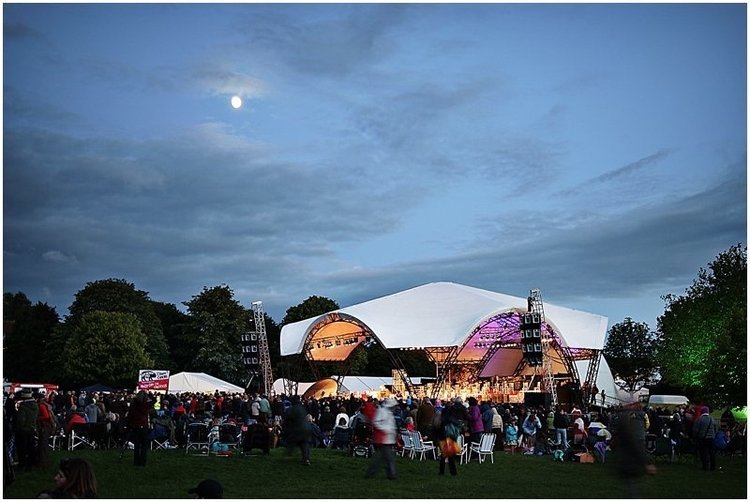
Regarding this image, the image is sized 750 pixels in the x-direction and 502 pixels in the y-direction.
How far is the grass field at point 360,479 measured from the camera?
416 inches

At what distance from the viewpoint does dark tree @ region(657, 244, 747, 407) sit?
22453mm

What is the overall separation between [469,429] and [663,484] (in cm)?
494

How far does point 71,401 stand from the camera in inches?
867

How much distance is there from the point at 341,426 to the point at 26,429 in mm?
8171

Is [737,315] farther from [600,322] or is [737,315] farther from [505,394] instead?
[600,322]

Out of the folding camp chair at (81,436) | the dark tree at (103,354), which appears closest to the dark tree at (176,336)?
the dark tree at (103,354)

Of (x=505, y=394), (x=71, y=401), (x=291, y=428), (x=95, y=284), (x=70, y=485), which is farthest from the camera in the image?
(x=95, y=284)

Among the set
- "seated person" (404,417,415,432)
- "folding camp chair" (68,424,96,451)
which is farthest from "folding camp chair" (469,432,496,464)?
"folding camp chair" (68,424,96,451)

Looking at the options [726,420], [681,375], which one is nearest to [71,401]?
[726,420]

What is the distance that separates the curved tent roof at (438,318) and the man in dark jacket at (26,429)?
25.3 m

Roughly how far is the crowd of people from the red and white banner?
0.44 m

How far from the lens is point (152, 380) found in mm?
24312

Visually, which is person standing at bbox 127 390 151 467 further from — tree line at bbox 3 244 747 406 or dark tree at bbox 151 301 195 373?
dark tree at bbox 151 301 195 373

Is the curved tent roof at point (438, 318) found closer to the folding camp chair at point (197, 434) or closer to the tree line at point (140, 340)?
the tree line at point (140, 340)
